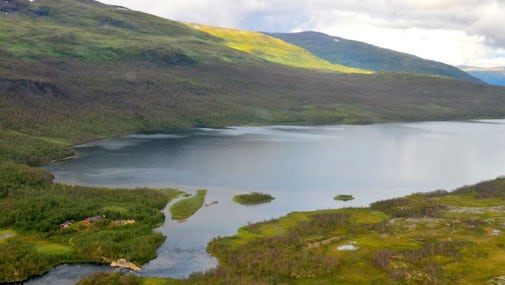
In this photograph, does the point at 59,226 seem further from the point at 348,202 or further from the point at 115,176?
the point at 348,202

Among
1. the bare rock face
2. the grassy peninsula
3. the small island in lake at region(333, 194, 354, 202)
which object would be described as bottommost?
the bare rock face

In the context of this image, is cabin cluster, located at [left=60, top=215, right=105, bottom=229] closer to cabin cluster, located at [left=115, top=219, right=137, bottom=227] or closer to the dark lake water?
cabin cluster, located at [left=115, top=219, right=137, bottom=227]

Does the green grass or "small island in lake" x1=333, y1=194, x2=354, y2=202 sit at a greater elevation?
"small island in lake" x1=333, y1=194, x2=354, y2=202

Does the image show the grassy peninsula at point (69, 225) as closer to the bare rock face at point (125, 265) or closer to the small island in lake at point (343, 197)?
the bare rock face at point (125, 265)

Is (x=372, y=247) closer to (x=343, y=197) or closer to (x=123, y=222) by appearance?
(x=343, y=197)

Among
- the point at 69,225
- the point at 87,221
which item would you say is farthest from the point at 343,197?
the point at 69,225

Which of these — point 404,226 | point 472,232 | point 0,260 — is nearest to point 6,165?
point 0,260

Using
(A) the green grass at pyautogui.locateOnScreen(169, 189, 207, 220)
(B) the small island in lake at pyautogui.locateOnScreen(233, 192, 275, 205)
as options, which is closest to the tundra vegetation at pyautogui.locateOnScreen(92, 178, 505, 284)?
(B) the small island in lake at pyautogui.locateOnScreen(233, 192, 275, 205)

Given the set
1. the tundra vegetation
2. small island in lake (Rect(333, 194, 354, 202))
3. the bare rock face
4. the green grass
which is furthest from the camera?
small island in lake (Rect(333, 194, 354, 202))
